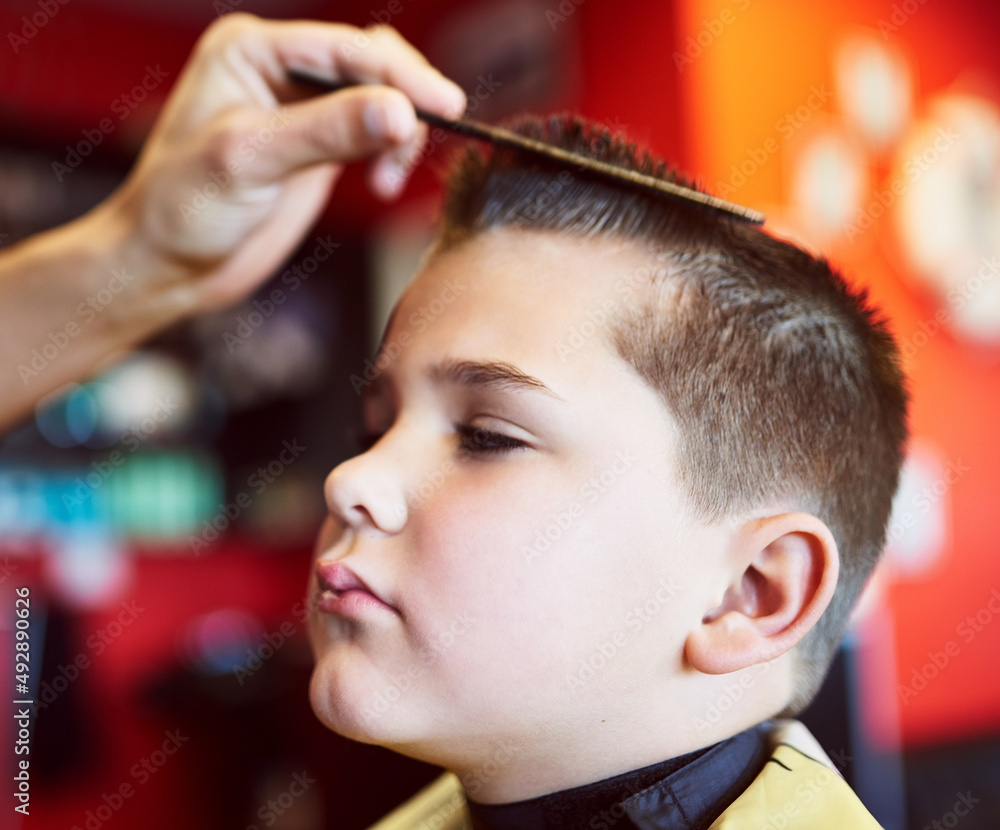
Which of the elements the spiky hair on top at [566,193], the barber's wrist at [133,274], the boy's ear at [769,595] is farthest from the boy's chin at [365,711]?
the barber's wrist at [133,274]

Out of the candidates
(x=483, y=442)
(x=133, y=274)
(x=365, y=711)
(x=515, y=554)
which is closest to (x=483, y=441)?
(x=483, y=442)

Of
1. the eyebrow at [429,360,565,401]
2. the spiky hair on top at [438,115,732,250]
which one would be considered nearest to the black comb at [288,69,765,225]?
the spiky hair on top at [438,115,732,250]

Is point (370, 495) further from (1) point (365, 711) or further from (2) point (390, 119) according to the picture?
(2) point (390, 119)

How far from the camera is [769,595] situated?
875mm

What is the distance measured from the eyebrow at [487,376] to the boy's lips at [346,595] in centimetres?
21

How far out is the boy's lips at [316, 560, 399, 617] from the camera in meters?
0.83

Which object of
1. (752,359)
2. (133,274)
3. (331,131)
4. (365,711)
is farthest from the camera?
(133,274)

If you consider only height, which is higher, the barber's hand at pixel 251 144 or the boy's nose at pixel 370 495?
the barber's hand at pixel 251 144

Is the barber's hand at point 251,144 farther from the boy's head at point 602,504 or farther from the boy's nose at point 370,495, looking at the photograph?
the boy's nose at point 370,495

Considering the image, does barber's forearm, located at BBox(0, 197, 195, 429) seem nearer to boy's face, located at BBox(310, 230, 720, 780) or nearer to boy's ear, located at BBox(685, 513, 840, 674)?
boy's face, located at BBox(310, 230, 720, 780)

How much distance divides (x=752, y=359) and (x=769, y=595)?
24 cm

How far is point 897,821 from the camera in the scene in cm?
198

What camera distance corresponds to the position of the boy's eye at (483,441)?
867mm

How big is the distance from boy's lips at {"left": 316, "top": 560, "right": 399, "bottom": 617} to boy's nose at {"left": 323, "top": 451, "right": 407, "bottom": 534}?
5 cm
